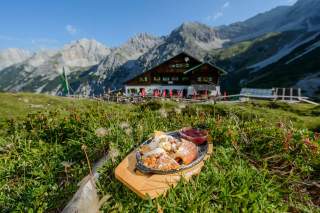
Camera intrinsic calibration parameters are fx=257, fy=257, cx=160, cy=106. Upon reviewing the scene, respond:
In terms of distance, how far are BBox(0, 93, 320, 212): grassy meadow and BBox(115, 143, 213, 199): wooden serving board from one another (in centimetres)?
15

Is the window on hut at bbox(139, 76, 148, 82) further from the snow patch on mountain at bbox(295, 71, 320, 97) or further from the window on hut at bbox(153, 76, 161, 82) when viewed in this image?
the snow patch on mountain at bbox(295, 71, 320, 97)

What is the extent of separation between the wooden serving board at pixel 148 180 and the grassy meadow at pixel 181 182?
0.49 feet

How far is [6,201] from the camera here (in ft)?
19.4

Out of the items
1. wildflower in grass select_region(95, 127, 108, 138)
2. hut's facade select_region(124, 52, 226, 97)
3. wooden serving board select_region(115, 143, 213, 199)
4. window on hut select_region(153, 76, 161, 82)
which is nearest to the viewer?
wooden serving board select_region(115, 143, 213, 199)

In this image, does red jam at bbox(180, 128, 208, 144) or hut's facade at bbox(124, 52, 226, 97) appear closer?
red jam at bbox(180, 128, 208, 144)

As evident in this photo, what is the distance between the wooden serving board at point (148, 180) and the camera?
15.8 ft

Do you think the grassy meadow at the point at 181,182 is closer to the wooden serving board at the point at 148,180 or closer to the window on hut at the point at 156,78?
the wooden serving board at the point at 148,180

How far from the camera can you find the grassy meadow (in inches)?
182

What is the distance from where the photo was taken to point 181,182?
4949mm

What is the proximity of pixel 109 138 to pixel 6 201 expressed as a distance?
9.52 ft

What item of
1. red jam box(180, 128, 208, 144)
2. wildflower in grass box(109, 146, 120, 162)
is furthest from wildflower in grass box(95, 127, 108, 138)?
red jam box(180, 128, 208, 144)

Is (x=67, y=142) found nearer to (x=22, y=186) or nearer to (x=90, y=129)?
(x=90, y=129)

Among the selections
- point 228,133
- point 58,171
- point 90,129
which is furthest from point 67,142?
point 228,133

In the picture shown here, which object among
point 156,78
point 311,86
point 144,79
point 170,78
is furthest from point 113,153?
point 311,86
